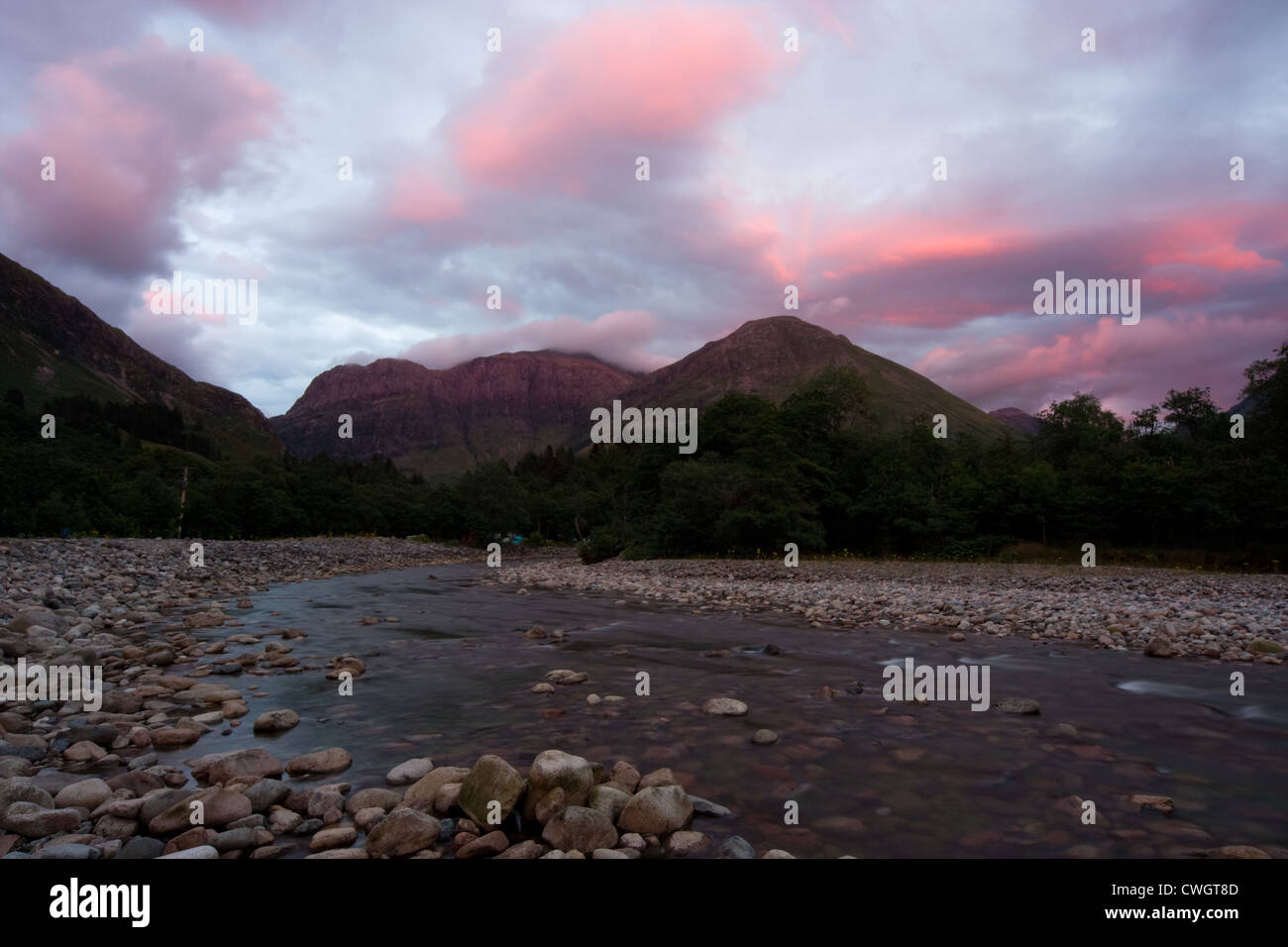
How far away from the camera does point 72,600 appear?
15.2 m

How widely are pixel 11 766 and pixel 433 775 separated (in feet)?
11.9

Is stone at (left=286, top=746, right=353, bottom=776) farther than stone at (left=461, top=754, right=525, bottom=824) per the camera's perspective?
Yes

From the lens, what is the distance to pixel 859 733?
7027 millimetres

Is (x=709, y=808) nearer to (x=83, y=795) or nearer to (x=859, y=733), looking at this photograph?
(x=859, y=733)

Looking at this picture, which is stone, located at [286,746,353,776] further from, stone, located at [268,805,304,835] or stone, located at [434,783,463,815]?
stone, located at [434,783,463,815]

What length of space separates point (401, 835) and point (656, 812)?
1.75 m

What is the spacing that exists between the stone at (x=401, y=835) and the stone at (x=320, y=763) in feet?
5.77

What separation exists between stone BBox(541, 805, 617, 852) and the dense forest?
32.6 metres

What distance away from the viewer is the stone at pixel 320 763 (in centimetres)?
575

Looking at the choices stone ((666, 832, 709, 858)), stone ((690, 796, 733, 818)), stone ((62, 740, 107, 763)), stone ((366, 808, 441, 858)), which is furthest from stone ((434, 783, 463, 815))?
stone ((62, 740, 107, 763))

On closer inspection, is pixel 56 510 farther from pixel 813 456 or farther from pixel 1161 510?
pixel 1161 510

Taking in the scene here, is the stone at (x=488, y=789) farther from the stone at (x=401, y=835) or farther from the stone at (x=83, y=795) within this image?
the stone at (x=83, y=795)

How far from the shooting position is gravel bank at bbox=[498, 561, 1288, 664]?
1250 cm
